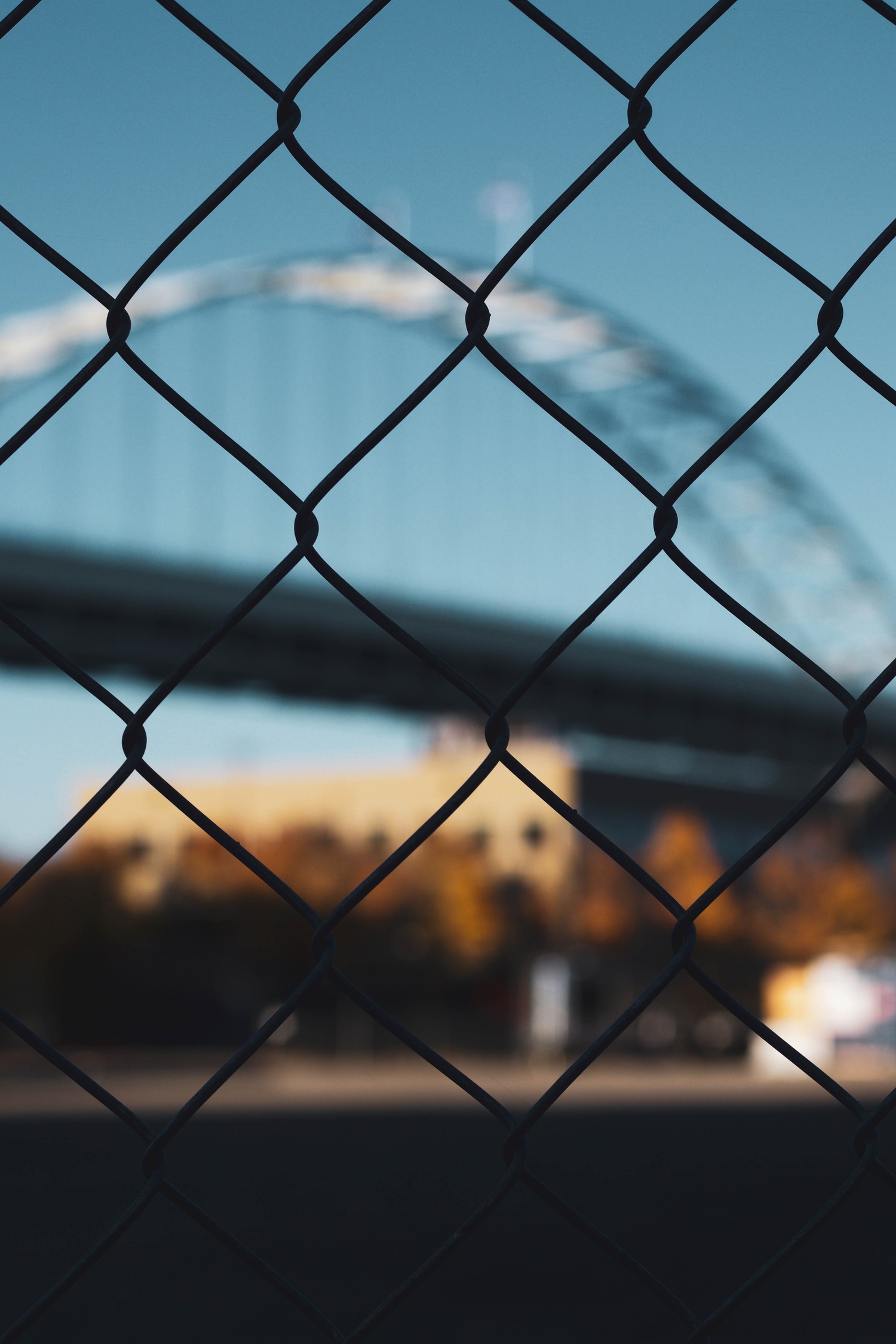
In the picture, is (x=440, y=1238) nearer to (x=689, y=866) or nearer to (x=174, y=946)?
(x=174, y=946)

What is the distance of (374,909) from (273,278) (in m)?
14.2

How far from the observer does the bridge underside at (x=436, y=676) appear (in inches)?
1147

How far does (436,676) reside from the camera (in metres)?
22.7

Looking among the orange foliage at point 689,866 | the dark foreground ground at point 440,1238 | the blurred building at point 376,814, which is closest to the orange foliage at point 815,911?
the orange foliage at point 689,866

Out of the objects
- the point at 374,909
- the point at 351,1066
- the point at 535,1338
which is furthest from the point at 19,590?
the point at 535,1338

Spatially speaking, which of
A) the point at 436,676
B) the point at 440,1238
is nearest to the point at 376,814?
the point at 436,676

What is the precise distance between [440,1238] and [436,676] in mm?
15860

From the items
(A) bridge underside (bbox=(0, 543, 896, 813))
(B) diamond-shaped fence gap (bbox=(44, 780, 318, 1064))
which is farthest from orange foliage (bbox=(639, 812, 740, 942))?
(B) diamond-shaped fence gap (bbox=(44, 780, 318, 1064))

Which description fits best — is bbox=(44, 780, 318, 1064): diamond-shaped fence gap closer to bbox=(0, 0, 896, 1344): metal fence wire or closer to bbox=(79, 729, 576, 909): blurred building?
bbox=(79, 729, 576, 909): blurred building

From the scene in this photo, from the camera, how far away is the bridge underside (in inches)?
1147

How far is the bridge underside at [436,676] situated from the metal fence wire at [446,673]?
21704 millimetres

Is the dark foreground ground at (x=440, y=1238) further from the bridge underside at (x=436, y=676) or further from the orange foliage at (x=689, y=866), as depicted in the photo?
the orange foliage at (x=689, y=866)

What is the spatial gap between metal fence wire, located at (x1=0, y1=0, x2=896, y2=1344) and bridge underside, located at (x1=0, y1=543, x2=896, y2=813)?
854 inches

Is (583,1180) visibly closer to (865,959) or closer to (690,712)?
(865,959)
